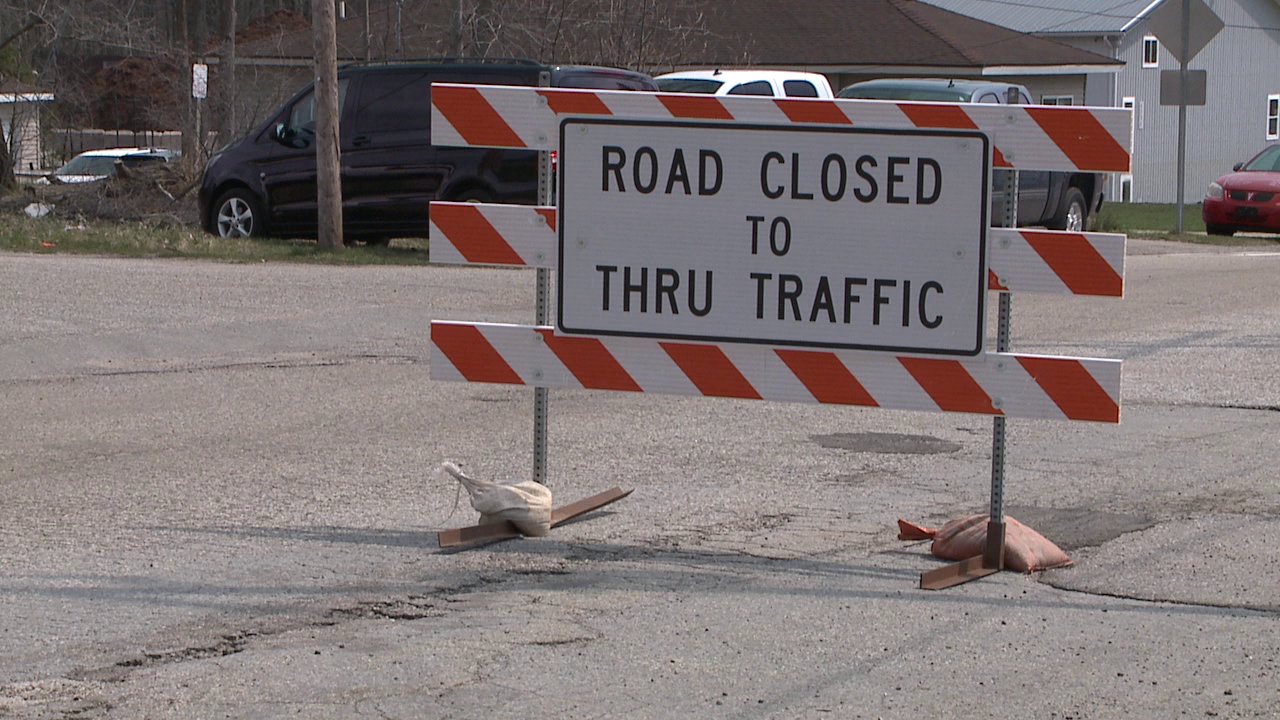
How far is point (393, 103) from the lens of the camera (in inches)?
699

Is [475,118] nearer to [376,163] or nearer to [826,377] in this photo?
[826,377]

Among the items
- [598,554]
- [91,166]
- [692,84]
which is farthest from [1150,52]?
[598,554]

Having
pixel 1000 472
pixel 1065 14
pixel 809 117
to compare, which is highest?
pixel 1065 14

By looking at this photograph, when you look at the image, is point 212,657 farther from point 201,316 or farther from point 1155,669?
point 201,316

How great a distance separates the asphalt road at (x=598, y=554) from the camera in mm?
4508

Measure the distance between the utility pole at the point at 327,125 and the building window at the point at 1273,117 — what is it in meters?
45.1

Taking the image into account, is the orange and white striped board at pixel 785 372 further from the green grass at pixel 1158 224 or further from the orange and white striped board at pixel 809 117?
the green grass at pixel 1158 224

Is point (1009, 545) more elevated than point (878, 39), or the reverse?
point (878, 39)

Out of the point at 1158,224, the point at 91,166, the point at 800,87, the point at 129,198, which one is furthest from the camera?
the point at 91,166

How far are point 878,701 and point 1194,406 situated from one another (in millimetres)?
5876

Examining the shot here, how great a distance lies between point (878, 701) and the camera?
4.41 meters

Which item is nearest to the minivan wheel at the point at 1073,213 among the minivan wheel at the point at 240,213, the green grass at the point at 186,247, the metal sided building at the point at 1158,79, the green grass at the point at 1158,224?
the green grass at the point at 1158,224

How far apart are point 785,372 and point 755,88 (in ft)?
47.7

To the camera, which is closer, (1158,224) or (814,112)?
A: (814,112)
